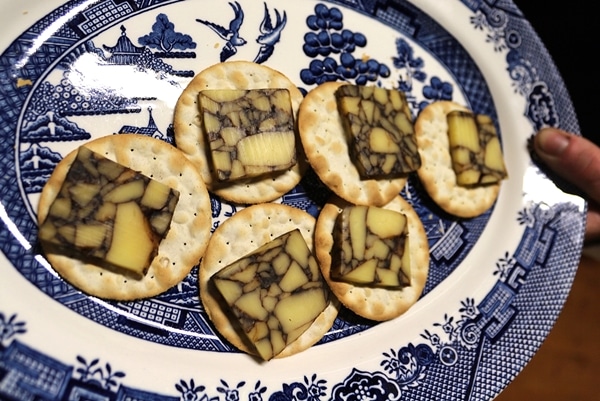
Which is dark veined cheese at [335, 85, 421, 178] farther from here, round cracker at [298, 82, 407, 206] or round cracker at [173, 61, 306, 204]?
round cracker at [173, 61, 306, 204]

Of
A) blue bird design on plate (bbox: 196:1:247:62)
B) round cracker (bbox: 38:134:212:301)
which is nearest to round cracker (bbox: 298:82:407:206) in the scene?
blue bird design on plate (bbox: 196:1:247:62)

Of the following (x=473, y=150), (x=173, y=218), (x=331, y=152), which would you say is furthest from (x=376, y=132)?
(x=173, y=218)

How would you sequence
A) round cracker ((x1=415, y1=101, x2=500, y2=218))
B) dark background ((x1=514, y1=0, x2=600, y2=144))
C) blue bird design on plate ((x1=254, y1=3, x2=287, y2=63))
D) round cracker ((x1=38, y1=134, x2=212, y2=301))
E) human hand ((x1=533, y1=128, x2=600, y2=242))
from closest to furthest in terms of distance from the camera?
round cracker ((x1=38, y1=134, x2=212, y2=301)) < blue bird design on plate ((x1=254, y1=3, x2=287, y2=63)) < round cracker ((x1=415, y1=101, x2=500, y2=218)) < human hand ((x1=533, y1=128, x2=600, y2=242)) < dark background ((x1=514, y1=0, x2=600, y2=144))

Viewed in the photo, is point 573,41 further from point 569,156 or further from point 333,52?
point 333,52

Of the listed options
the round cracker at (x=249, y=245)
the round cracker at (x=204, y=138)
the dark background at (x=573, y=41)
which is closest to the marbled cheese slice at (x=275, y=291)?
the round cracker at (x=249, y=245)

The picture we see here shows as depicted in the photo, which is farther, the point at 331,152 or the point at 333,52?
the point at 333,52

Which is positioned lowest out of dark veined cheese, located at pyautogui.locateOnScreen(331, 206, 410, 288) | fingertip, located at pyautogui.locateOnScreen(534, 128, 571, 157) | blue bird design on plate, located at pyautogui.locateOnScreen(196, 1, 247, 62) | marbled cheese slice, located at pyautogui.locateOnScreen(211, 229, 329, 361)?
marbled cheese slice, located at pyautogui.locateOnScreen(211, 229, 329, 361)

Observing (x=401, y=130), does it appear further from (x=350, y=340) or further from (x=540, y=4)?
(x=540, y=4)
